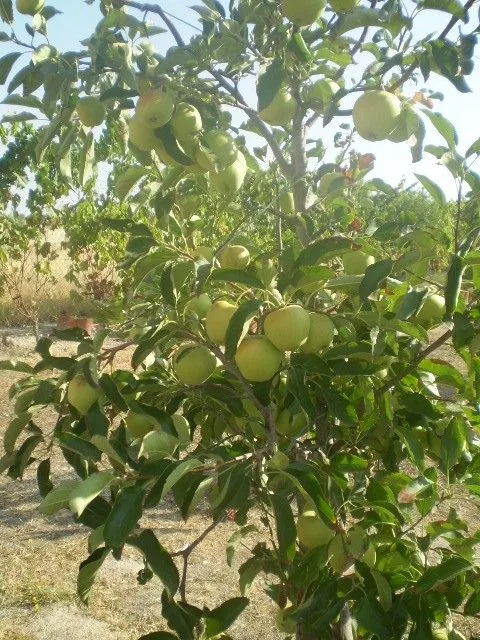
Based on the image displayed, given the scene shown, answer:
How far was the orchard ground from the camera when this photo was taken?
2.01 m

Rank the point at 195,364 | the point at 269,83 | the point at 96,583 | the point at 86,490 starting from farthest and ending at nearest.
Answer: the point at 96,583
the point at 195,364
the point at 269,83
the point at 86,490

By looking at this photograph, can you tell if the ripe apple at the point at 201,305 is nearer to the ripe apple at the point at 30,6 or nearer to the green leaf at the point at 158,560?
the green leaf at the point at 158,560

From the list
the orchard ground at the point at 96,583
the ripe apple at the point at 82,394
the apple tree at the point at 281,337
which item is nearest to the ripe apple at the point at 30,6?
the apple tree at the point at 281,337

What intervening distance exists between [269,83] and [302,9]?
0.40 ft

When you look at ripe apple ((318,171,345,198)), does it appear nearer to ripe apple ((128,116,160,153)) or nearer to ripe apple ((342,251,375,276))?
ripe apple ((342,251,375,276))

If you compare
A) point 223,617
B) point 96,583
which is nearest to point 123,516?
point 223,617

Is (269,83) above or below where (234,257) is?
above

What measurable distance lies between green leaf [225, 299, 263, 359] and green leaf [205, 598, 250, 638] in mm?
387

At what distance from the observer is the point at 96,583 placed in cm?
225

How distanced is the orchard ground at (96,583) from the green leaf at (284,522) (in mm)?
988

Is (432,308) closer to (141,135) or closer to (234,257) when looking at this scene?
(234,257)

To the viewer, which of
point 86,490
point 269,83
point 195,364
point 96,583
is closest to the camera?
point 86,490

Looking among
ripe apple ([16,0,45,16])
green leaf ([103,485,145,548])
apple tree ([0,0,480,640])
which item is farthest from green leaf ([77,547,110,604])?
ripe apple ([16,0,45,16])

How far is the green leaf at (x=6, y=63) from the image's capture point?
105 centimetres
